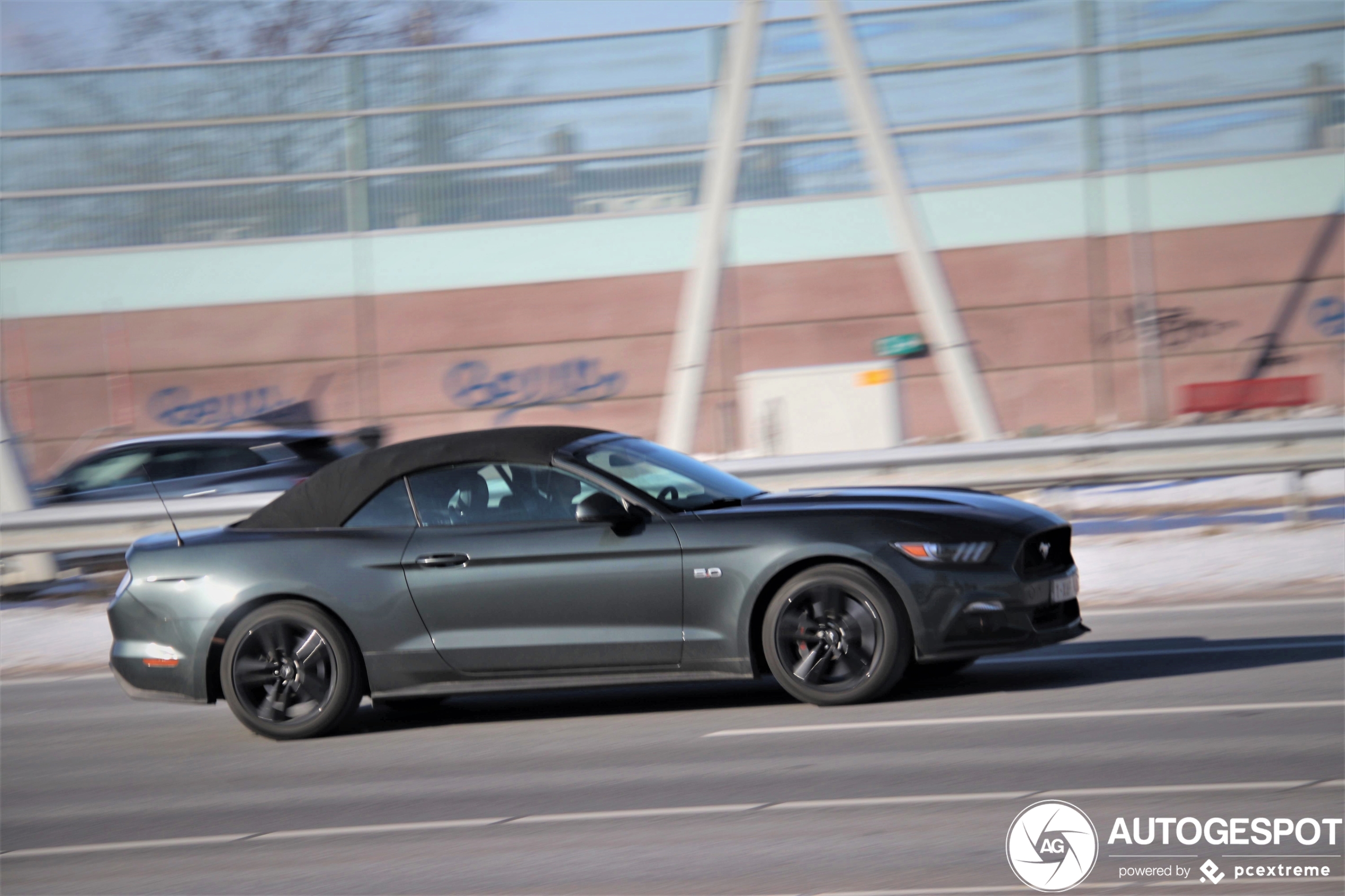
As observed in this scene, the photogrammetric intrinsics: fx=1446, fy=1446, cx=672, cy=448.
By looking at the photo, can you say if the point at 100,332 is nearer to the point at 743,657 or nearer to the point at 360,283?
the point at 360,283

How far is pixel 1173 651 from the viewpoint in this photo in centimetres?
773

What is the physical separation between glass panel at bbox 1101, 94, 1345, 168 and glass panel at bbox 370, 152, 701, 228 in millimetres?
5963

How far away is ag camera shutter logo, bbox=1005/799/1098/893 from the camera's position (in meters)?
4.33

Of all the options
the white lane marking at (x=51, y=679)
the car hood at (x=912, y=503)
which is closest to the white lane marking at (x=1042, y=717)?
the car hood at (x=912, y=503)

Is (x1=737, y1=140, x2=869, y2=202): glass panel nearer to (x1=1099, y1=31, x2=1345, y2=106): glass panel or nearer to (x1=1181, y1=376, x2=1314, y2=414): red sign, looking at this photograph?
(x1=1099, y1=31, x2=1345, y2=106): glass panel

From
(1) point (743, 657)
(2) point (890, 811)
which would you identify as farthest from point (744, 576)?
(2) point (890, 811)

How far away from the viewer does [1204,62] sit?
61.0ft

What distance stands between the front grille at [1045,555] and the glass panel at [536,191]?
1386 centimetres

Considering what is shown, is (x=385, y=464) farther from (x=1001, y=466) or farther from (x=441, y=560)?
(x=1001, y=466)

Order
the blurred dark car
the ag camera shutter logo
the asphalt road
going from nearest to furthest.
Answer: the ag camera shutter logo
the asphalt road
the blurred dark car

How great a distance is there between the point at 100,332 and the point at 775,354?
10615 mm

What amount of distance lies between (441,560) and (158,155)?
15096 mm

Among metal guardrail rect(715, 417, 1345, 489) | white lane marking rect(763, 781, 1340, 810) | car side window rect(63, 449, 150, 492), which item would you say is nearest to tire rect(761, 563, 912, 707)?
white lane marking rect(763, 781, 1340, 810)

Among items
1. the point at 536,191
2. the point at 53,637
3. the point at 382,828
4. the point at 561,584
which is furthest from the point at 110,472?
the point at 382,828
